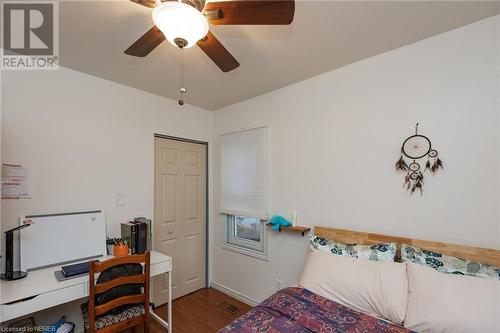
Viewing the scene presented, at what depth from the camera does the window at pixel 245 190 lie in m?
2.85

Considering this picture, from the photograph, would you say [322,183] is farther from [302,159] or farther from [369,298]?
[369,298]

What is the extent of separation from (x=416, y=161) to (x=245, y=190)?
1.81m

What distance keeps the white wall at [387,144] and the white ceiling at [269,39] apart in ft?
0.56

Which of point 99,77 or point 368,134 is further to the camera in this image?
point 99,77

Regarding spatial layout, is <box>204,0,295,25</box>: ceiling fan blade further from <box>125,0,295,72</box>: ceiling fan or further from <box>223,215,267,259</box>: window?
<box>223,215,267,259</box>: window

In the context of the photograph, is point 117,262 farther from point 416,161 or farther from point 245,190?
point 416,161

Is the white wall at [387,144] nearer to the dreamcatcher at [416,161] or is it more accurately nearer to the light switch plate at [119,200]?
the dreamcatcher at [416,161]

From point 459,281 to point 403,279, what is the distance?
281mm

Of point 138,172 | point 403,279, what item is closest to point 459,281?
point 403,279

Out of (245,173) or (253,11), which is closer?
(253,11)

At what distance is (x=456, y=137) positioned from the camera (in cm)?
168

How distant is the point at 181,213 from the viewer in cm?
321

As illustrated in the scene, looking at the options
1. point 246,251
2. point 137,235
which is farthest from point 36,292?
point 246,251

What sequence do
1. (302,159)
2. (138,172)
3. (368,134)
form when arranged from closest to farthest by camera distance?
(368,134), (302,159), (138,172)
